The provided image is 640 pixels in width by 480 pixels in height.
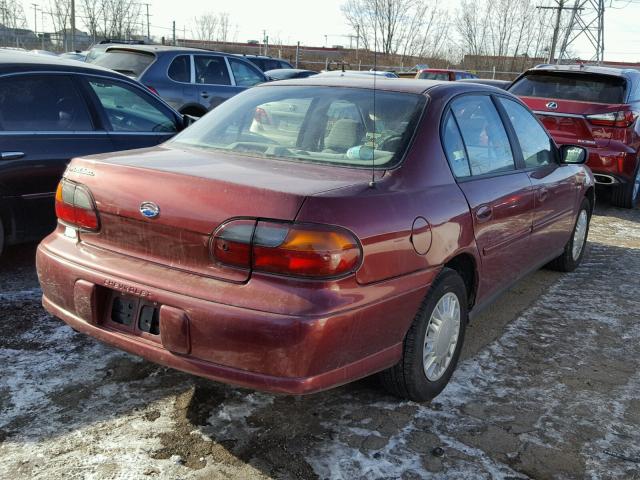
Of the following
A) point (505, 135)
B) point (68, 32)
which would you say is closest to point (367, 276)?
point (505, 135)

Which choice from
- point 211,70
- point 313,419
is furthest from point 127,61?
point 313,419

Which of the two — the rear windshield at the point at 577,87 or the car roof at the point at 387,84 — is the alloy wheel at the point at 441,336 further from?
the rear windshield at the point at 577,87

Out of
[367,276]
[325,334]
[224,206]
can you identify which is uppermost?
[224,206]

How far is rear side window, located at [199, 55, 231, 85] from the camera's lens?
1051 cm

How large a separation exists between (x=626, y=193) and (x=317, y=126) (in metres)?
6.45

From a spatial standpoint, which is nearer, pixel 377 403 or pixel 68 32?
pixel 377 403

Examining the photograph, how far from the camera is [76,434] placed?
110 inches

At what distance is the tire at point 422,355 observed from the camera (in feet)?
9.87

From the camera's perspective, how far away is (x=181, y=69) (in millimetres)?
10195

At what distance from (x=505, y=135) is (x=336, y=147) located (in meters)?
1.42

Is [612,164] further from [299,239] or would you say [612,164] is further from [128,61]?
[128,61]

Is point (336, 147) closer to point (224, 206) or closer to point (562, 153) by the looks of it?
point (224, 206)

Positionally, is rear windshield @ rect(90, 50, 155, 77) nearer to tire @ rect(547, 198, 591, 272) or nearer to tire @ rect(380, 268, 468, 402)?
tire @ rect(547, 198, 591, 272)

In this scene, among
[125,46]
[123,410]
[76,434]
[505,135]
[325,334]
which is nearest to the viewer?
[325,334]
